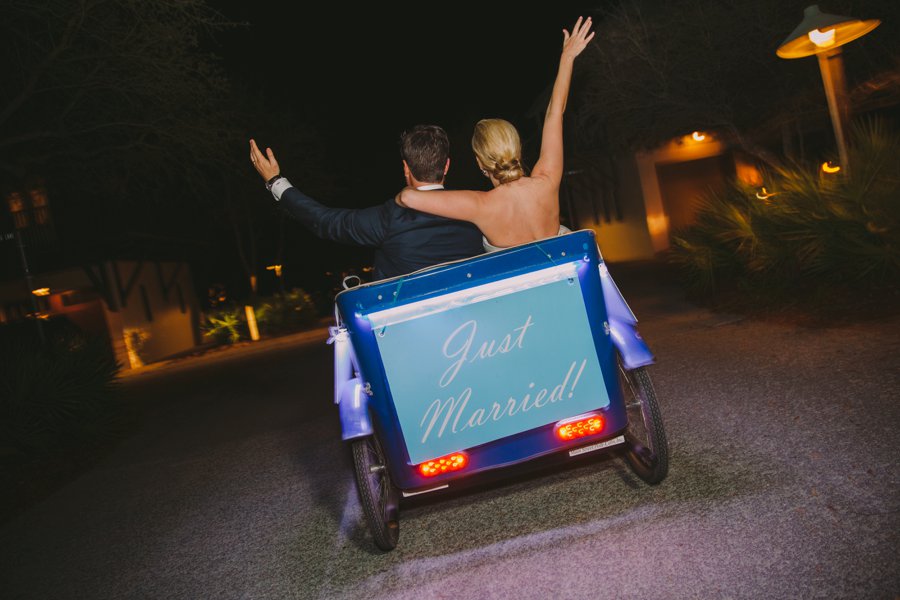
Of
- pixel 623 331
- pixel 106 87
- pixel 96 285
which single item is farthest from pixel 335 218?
pixel 96 285

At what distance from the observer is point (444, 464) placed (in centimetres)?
283

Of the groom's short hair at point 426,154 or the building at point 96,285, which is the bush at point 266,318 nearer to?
the building at point 96,285

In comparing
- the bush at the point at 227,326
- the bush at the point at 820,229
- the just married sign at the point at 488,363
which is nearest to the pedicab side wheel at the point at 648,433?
the just married sign at the point at 488,363

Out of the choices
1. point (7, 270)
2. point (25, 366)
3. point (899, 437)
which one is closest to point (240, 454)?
point (25, 366)

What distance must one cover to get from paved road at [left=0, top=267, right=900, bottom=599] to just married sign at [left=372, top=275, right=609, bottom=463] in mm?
602

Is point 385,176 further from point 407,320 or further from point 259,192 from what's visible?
point 407,320

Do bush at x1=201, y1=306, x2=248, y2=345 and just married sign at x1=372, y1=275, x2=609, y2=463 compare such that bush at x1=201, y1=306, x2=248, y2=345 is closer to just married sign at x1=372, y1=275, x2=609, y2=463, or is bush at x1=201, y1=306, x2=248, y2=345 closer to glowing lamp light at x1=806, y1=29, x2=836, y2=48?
glowing lamp light at x1=806, y1=29, x2=836, y2=48

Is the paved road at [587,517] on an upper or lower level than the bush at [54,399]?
lower

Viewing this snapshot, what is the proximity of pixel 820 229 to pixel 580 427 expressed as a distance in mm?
5760

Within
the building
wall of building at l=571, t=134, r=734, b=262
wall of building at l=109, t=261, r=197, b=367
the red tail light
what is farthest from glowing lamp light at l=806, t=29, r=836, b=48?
wall of building at l=109, t=261, r=197, b=367

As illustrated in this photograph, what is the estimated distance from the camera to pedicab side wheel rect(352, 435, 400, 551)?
2926 mm

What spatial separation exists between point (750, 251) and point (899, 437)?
5.69 meters

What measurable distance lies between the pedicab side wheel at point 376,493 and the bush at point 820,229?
578cm

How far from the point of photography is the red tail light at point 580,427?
9.43ft
